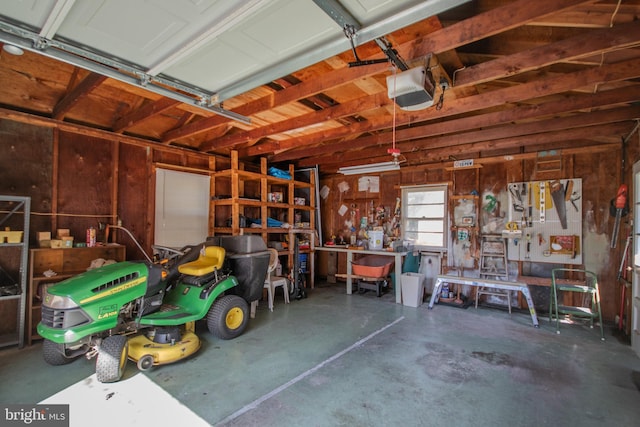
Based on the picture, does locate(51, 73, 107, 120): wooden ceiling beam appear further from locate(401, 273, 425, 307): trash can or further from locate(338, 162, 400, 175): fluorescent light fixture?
locate(401, 273, 425, 307): trash can

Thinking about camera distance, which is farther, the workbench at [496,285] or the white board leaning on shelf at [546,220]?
the white board leaning on shelf at [546,220]

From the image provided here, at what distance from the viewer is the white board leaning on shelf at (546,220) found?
446cm

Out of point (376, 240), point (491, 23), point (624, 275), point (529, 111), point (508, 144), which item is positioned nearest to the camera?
point (491, 23)

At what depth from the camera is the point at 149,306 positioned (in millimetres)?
2820

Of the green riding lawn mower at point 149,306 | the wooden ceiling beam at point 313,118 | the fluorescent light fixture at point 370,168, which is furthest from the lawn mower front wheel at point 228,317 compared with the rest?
the fluorescent light fixture at point 370,168

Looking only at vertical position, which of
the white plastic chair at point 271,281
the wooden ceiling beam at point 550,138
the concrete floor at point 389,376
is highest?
the wooden ceiling beam at point 550,138

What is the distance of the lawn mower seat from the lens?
10.6ft

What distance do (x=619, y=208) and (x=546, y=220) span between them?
2.89 ft

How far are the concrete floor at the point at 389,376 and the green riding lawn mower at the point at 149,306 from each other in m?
0.19

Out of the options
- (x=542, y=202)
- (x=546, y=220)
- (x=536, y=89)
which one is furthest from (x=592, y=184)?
(x=536, y=89)

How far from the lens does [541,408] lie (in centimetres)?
220

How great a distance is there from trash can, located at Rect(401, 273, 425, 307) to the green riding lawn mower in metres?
2.32

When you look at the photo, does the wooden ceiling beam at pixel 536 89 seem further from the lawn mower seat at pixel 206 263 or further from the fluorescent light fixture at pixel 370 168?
the lawn mower seat at pixel 206 263

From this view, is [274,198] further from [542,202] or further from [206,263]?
[542,202]
